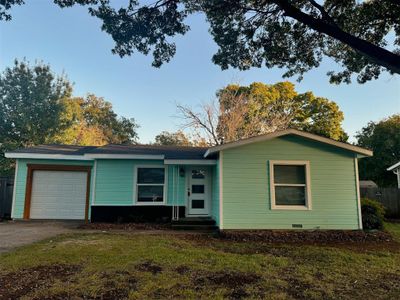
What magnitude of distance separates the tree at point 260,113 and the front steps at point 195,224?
13.9 m

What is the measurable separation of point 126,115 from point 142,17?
30791mm

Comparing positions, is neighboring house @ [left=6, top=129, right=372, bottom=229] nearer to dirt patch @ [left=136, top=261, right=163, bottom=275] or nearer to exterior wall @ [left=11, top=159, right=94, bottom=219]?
exterior wall @ [left=11, top=159, right=94, bottom=219]

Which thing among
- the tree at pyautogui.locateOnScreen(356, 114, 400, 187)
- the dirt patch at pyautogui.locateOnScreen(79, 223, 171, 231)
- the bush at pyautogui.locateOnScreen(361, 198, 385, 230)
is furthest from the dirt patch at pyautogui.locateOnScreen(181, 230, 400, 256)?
the tree at pyautogui.locateOnScreen(356, 114, 400, 187)

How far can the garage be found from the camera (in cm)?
1088

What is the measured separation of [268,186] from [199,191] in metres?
3.04

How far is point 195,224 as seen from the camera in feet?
30.7

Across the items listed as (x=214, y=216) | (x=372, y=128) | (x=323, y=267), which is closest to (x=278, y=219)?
(x=214, y=216)

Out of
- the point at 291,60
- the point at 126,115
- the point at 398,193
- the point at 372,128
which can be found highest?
the point at 126,115

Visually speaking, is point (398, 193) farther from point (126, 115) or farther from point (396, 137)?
point (126, 115)

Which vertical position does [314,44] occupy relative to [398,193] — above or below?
above

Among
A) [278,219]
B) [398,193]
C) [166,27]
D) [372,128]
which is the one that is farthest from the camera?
[372,128]

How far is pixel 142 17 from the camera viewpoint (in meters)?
6.95

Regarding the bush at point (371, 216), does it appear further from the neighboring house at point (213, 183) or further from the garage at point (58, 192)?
the garage at point (58, 192)

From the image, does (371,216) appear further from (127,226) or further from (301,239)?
(127,226)
